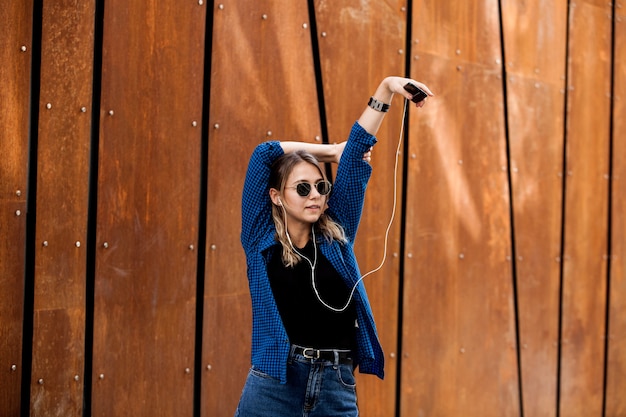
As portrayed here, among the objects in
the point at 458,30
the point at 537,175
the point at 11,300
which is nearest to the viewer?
the point at 11,300

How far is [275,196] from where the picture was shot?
2.20 m

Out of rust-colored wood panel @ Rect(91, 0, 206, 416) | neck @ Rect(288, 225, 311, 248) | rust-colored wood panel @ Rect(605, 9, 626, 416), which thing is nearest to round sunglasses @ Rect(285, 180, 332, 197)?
neck @ Rect(288, 225, 311, 248)

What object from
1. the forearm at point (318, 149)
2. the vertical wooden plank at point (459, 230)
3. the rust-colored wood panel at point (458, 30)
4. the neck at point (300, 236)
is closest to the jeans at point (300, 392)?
the neck at point (300, 236)

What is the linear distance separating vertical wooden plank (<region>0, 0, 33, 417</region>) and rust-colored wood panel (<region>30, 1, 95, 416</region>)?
0.05m

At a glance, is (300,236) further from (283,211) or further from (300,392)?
(300,392)

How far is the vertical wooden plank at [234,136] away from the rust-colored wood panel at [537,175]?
1.33m

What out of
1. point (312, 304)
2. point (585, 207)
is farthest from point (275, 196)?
point (585, 207)

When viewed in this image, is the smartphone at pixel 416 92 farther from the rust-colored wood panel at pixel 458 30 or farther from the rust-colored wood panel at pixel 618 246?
the rust-colored wood panel at pixel 618 246

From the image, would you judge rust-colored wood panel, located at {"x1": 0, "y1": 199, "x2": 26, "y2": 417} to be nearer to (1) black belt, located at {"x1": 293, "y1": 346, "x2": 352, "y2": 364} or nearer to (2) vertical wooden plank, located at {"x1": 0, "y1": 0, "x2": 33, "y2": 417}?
(2) vertical wooden plank, located at {"x1": 0, "y1": 0, "x2": 33, "y2": 417}

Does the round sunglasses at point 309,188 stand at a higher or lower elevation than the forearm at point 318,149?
lower

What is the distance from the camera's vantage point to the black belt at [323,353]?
6.58 ft

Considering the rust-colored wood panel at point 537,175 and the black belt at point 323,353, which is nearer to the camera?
the black belt at point 323,353

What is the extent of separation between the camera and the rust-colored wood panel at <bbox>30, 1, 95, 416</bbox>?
103 inches

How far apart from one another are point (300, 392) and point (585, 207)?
271 cm
